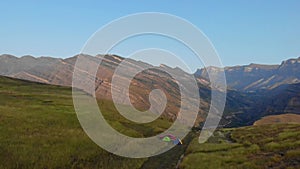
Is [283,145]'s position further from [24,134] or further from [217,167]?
[24,134]

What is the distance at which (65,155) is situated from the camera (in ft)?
166

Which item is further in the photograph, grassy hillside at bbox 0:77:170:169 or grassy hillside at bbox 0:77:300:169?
grassy hillside at bbox 0:77:300:169

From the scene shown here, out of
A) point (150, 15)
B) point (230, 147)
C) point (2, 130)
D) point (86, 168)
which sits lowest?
point (230, 147)

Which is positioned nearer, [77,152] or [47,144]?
[77,152]

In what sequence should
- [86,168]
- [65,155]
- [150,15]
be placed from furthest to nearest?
[65,155], [86,168], [150,15]

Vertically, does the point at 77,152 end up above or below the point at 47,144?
below

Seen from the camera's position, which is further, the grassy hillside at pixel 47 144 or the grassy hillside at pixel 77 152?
the grassy hillside at pixel 77 152

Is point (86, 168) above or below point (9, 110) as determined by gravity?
below

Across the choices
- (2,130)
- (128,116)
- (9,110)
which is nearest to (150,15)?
(2,130)

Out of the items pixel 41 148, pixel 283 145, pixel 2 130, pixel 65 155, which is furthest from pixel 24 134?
pixel 283 145

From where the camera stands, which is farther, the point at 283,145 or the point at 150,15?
the point at 283,145

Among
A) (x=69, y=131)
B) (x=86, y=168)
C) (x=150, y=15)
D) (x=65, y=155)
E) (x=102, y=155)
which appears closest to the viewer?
(x=150, y=15)

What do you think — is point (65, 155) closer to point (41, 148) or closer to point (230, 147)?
point (41, 148)

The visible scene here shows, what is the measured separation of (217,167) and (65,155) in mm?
21501
